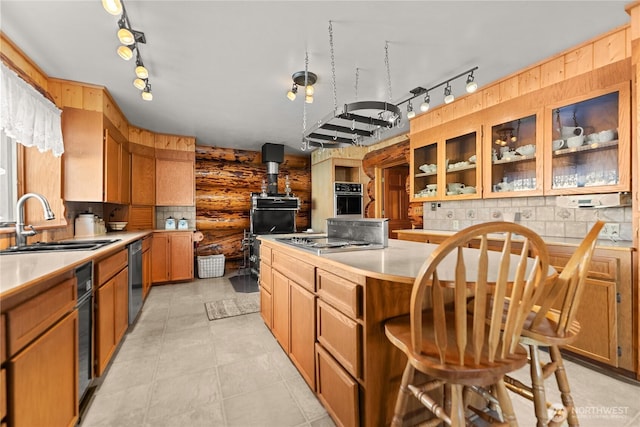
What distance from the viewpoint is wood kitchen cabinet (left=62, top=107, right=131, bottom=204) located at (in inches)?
111

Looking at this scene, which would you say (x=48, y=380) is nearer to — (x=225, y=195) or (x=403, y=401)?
(x=403, y=401)

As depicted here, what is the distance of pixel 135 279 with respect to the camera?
9.59ft

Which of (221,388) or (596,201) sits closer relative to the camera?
(221,388)

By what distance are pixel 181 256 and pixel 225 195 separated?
1.45 metres

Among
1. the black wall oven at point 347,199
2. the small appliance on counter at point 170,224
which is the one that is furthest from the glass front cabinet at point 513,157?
the small appliance on counter at point 170,224

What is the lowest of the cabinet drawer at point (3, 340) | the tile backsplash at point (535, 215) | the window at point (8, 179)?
the cabinet drawer at point (3, 340)

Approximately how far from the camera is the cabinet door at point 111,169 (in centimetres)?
304

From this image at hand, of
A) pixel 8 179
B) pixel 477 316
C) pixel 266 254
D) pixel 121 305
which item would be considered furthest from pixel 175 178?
pixel 477 316

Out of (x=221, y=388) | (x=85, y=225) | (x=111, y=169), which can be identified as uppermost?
(x=111, y=169)

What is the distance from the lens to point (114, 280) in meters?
2.21

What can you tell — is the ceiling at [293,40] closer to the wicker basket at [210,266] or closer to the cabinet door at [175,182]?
the cabinet door at [175,182]

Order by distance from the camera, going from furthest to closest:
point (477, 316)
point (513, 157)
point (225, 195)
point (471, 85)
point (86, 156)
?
1. point (225, 195)
2. point (86, 156)
3. point (513, 157)
4. point (471, 85)
5. point (477, 316)

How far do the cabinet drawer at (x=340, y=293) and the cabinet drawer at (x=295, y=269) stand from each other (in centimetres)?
9

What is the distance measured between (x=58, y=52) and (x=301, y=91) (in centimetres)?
206
